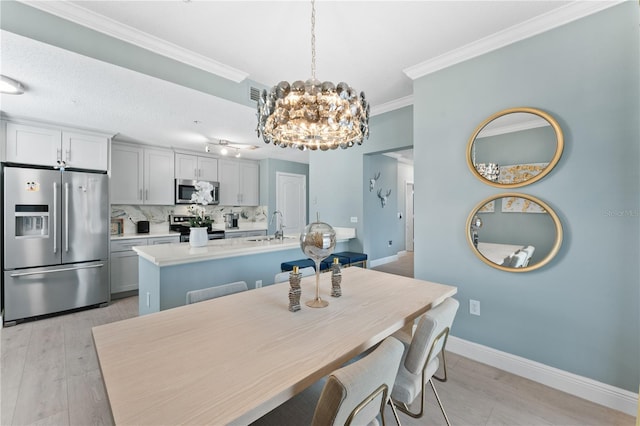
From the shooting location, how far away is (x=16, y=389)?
2002mm

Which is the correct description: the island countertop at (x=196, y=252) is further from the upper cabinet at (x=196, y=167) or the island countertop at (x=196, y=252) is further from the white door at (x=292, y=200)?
the white door at (x=292, y=200)

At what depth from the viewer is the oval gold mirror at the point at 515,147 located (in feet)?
6.56

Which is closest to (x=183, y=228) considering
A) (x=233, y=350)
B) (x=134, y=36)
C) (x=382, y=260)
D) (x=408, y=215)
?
(x=134, y=36)

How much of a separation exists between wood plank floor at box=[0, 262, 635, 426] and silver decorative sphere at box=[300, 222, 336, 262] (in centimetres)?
64

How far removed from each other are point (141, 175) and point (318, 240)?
4343 mm

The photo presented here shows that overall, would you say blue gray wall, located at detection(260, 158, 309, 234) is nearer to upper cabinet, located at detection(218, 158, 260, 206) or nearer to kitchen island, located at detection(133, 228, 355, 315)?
upper cabinet, located at detection(218, 158, 260, 206)

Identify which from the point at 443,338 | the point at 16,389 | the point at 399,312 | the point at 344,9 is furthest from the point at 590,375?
the point at 16,389

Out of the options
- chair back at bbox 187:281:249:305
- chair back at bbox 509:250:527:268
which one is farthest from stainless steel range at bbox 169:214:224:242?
chair back at bbox 509:250:527:268

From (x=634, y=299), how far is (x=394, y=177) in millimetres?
4232

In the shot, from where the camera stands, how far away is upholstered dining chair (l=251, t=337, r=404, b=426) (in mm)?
743

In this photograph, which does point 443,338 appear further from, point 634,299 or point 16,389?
point 16,389

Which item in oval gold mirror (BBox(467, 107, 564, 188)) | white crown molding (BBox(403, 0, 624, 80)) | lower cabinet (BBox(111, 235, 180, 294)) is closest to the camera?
white crown molding (BBox(403, 0, 624, 80))

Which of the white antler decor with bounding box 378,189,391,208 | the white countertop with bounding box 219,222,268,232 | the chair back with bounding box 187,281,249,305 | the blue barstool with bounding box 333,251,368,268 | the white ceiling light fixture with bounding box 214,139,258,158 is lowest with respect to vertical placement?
the blue barstool with bounding box 333,251,368,268

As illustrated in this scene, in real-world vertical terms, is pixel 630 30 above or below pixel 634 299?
above
